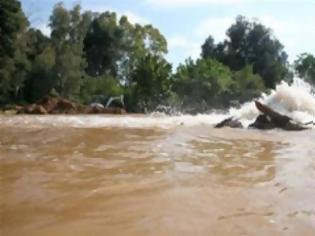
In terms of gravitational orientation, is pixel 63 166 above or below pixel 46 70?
below

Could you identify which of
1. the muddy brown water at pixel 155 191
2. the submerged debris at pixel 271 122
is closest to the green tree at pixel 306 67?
the submerged debris at pixel 271 122

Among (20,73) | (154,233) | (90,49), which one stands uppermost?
(90,49)

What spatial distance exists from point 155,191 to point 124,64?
130 feet

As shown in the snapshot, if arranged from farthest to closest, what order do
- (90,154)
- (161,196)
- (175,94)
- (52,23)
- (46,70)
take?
1. (52,23)
2. (46,70)
3. (175,94)
4. (90,154)
5. (161,196)

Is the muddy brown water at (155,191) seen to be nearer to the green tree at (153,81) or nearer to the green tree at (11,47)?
the green tree at (153,81)

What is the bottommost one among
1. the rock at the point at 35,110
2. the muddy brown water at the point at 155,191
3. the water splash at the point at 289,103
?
the muddy brown water at the point at 155,191

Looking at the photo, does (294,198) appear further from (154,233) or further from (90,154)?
(90,154)

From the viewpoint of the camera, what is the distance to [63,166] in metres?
5.05

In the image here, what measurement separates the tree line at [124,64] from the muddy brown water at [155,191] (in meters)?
23.4

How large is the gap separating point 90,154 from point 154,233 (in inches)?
124

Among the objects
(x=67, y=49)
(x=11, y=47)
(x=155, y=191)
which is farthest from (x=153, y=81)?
(x=155, y=191)

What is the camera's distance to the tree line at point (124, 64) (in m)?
30.4

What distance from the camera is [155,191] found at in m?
3.94

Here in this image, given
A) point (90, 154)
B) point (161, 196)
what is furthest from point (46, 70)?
point (161, 196)
